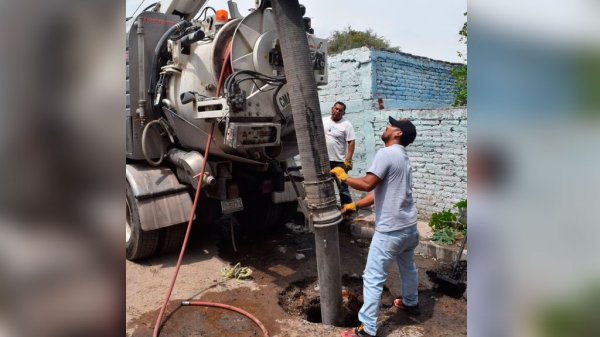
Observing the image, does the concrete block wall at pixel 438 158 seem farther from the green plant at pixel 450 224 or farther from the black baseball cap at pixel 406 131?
the black baseball cap at pixel 406 131

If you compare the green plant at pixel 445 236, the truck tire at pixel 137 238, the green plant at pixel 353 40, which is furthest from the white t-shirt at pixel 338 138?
the green plant at pixel 353 40

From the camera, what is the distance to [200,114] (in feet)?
14.1

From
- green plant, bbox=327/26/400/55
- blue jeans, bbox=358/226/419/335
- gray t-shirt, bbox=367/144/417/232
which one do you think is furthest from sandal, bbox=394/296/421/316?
green plant, bbox=327/26/400/55

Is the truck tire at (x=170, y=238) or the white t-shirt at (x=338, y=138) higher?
the white t-shirt at (x=338, y=138)

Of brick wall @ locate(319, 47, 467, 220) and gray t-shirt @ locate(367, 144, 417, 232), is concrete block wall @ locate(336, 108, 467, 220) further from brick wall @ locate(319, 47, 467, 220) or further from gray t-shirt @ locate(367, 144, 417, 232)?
gray t-shirt @ locate(367, 144, 417, 232)

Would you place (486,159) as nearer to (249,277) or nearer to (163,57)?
(249,277)

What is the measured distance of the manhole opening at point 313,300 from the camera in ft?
13.0

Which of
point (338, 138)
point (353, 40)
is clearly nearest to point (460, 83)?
point (338, 138)

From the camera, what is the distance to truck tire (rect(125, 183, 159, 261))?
4.79 m

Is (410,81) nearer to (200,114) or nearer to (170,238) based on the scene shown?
(200,114)

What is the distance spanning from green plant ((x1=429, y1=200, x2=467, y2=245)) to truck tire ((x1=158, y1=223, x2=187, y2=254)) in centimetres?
321

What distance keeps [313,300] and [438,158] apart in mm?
3406

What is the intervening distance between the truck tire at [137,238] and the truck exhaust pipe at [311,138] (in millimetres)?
2364

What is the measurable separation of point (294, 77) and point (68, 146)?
2528 mm
